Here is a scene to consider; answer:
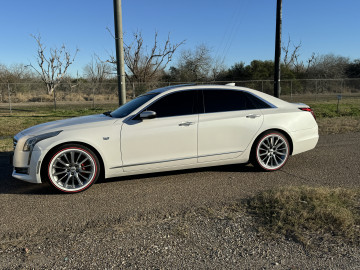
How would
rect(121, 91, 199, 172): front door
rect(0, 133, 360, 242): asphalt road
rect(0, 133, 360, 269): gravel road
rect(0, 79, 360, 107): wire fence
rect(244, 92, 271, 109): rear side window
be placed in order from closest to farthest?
rect(0, 133, 360, 269): gravel road → rect(0, 133, 360, 242): asphalt road → rect(121, 91, 199, 172): front door → rect(244, 92, 271, 109): rear side window → rect(0, 79, 360, 107): wire fence

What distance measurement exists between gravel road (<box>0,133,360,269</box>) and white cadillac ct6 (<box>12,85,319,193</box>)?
0.29 meters

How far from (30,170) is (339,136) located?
815 cm

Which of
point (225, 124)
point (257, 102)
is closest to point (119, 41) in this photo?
point (257, 102)

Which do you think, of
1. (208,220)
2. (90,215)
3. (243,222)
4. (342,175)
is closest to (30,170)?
(90,215)

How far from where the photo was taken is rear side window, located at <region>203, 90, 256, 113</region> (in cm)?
517

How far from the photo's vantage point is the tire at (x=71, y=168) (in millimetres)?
4348

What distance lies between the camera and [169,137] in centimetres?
477

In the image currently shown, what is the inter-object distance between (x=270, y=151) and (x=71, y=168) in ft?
11.2

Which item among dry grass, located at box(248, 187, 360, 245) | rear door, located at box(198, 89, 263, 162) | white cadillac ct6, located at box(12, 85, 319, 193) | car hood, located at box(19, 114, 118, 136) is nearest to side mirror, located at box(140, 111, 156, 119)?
white cadillac ct6, located at box(12, 85, 319, 193)

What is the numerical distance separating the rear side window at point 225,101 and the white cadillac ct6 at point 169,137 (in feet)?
0.06

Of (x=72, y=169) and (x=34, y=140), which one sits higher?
(x=34, y=140)

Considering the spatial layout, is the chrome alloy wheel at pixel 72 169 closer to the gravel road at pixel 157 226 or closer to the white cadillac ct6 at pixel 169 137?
the white cadillac ct6 at pixel 169 137

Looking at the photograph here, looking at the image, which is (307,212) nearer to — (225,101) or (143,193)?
(143,193)

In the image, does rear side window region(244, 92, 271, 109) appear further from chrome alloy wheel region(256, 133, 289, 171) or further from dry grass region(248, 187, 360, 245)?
dry grass region(248, 187, 360, 245)
